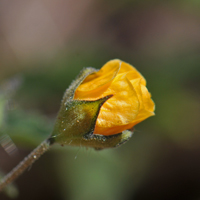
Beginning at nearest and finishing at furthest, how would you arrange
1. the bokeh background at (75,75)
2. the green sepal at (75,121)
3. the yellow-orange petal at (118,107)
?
the yellow-orange petal at (118,107) → the green sepal at (75,121) → the bokeh background at (75,75)

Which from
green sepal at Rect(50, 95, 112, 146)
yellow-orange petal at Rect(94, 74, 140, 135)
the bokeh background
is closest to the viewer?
yellow-orange petal at Rect(94, 74, 140, 135)

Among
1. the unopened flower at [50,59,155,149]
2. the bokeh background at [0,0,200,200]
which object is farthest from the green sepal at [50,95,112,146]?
the bokeh background at [0,0,200,200]

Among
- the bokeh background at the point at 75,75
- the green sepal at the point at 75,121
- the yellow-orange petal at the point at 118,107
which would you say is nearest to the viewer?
the yellow-orange petal at the point at 118,107

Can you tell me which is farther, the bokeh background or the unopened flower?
the bokeh background

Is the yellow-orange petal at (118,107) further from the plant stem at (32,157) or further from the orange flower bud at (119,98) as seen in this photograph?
the plant stem at (32,157)

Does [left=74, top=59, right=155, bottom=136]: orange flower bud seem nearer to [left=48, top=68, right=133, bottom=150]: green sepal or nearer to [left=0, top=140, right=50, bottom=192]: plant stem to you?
[left=48, top=68, right=133, bottom=150]: green sepal

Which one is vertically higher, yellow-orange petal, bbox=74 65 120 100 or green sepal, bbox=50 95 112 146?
yellow-orange petal, bbox=74 65 120 100

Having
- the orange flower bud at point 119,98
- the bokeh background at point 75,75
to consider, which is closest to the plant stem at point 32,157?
the orange flower bud at point 119,98

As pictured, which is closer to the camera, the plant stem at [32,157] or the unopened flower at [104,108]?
the unopened flower at [104,108]
